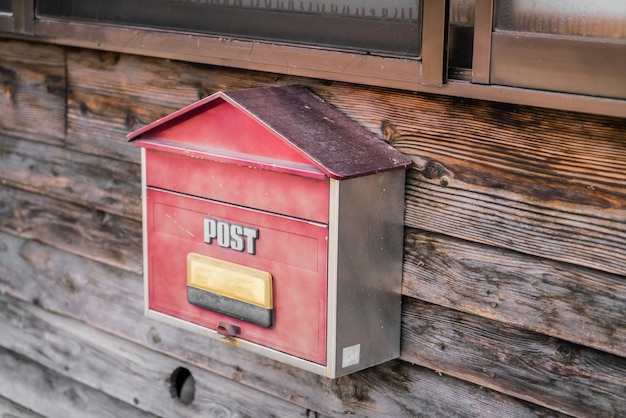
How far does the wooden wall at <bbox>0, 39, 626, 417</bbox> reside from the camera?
1.81 metres

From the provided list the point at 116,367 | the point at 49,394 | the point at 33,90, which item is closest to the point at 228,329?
the point at 116,367

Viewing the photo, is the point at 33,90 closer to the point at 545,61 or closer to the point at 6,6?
the point at 6,6

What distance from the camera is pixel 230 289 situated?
212 cm

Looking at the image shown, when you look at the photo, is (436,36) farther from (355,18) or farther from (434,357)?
(434,357)

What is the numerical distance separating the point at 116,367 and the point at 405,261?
1.17 m

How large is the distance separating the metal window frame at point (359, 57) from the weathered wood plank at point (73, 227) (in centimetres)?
49

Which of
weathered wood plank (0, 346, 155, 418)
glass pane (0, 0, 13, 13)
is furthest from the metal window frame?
weathered wood plank (0, 346, 155, 418)

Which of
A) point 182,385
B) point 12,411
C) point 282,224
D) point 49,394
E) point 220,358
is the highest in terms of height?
point 282,224

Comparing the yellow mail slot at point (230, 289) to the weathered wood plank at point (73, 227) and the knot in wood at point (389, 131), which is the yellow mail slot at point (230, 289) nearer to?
the knot in wood at point (389, 131)

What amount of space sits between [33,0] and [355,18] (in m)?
1.07

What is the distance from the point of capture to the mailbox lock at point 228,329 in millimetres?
2146

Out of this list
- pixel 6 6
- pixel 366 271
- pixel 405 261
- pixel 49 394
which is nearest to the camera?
pixel 366 271

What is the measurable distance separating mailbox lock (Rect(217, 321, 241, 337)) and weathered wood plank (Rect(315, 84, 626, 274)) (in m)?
0.43

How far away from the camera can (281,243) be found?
79.4 inches
